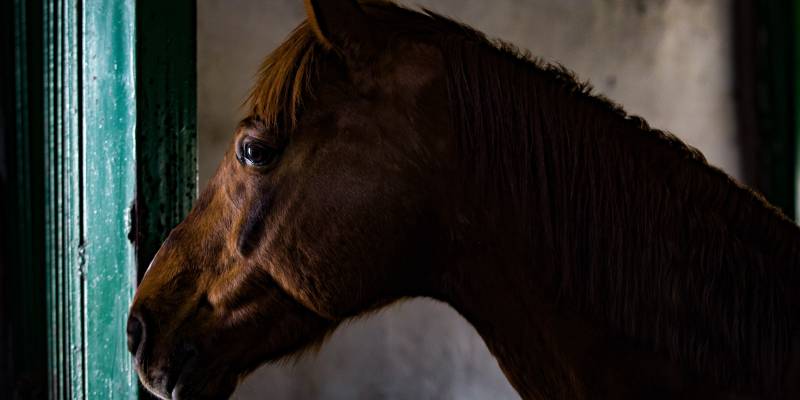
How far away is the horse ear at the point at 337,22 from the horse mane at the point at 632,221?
0.07 m

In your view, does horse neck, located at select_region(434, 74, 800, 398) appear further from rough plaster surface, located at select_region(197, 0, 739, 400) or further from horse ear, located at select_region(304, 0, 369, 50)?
rough plaster surface, located at select_region(197, 0, 739, 400)

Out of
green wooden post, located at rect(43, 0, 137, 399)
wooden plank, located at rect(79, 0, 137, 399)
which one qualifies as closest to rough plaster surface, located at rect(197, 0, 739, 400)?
green wooden post, located at rect(43, 0, 137, 399)

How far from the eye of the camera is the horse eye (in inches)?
35.6

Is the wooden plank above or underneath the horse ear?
underneath

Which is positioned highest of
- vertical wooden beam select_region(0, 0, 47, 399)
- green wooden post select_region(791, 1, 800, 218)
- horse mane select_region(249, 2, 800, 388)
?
green wooden post select_region(791, 1, 800, 218)

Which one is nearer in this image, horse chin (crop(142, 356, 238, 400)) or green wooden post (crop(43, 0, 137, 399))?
horse chin (crop(142, 356, 238, 400))

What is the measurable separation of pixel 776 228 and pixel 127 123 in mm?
982

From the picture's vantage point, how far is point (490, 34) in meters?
2.75

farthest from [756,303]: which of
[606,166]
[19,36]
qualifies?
[19,36]

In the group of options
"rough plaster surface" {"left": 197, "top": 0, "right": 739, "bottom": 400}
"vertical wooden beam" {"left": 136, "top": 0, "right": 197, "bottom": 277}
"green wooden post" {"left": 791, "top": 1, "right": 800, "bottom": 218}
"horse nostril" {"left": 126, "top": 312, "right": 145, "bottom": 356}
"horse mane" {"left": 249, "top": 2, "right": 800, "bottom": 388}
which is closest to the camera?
"horse mane" {"left": 249, "top": 2, "right": 800, "bottom": 388}

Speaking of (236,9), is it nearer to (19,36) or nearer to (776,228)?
(19,36)

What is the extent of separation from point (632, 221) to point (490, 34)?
201cm

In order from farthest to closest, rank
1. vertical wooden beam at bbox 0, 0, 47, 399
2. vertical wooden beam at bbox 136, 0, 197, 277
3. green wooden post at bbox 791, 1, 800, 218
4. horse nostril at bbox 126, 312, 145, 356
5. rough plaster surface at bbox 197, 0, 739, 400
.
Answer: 1. green wooden post at bbox 791, 1, 800, 218
2. rough plaster surface at bbox 197, 0, 739, 400
3. vertical wooden beam at bbox 0, 0, 47, 399
4. vertical wooden beam at bbox 136, 0, 197, 277
5. horse nostril at bbox 126, 312, 145, 356

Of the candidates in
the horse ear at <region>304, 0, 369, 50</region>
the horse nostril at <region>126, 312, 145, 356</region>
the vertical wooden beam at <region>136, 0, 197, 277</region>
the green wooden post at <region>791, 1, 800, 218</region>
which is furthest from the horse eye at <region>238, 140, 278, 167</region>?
the green wooden post at <region>791, 1, 800, 218</region>
